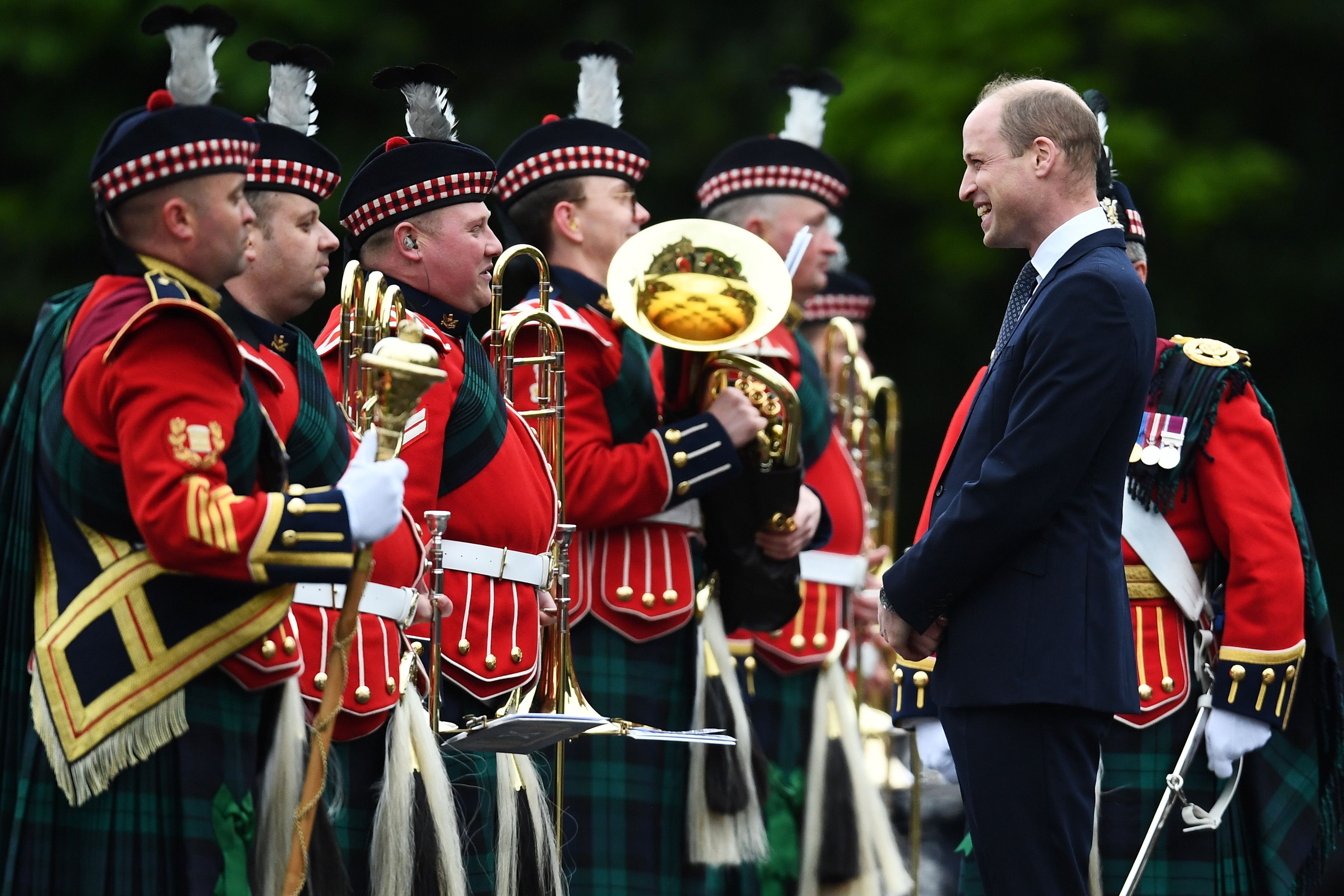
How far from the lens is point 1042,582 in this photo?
3.81m

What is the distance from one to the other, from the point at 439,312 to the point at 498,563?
582mm

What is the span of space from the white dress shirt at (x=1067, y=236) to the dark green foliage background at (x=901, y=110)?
6.27 meters

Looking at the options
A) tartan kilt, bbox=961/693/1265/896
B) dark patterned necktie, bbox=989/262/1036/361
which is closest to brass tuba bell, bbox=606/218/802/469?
dark patterned necktie, bbox=989/262/1036/361

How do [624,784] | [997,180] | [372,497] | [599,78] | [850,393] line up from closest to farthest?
[372,497] → [997,180] → [624,784] → [599,78] → [850,393]

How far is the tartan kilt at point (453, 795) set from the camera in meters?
4.22

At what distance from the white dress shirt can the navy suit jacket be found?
7cm

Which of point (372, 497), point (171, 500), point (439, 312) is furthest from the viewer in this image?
point (439, 312)

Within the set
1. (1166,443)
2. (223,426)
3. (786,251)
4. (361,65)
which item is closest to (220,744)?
(223,426)

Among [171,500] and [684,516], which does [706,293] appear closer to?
[684,516]

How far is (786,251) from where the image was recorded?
656 centimetres

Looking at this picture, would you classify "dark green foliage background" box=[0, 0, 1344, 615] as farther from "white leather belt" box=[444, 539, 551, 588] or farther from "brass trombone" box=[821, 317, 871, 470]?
"white leather belt" box=[444, 539, 551, 588]

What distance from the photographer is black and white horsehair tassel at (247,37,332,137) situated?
4.65m

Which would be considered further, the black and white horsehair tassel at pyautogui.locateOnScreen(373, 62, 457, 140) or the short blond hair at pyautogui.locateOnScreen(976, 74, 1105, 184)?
the black and white horsehair tassel at pyautogui.locateOnScreen(373, 62, 457, 140)

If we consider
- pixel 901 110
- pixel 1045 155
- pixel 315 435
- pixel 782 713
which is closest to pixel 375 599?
pixel 315 435
